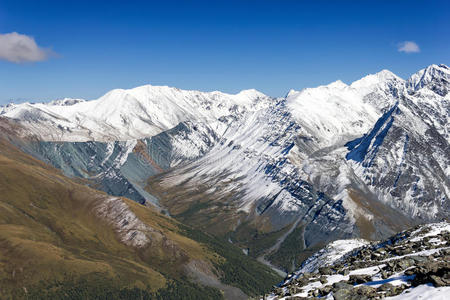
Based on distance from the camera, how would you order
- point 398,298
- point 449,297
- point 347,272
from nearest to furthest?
point 449,297, point 398,298, point 347,272

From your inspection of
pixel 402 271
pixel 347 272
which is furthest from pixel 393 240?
pixel 402 271

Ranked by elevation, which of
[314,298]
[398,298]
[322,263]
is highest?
[398,298]

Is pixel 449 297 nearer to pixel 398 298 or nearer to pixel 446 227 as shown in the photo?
pixel 398 298

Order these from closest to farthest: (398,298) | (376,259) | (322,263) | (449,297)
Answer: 1. (449,297)
2. (398,298)
3. (376,259)
4. (322,263)

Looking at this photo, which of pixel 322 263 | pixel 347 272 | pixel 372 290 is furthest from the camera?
pixel 322 263

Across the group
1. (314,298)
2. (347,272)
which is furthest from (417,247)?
(314,298)

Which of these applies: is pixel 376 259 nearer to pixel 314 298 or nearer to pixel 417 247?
pixel 417 247

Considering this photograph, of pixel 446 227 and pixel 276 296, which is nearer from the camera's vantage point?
pixel 276 296

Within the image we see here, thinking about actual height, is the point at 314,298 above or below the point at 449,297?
below

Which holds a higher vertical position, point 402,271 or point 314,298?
point 402,271
